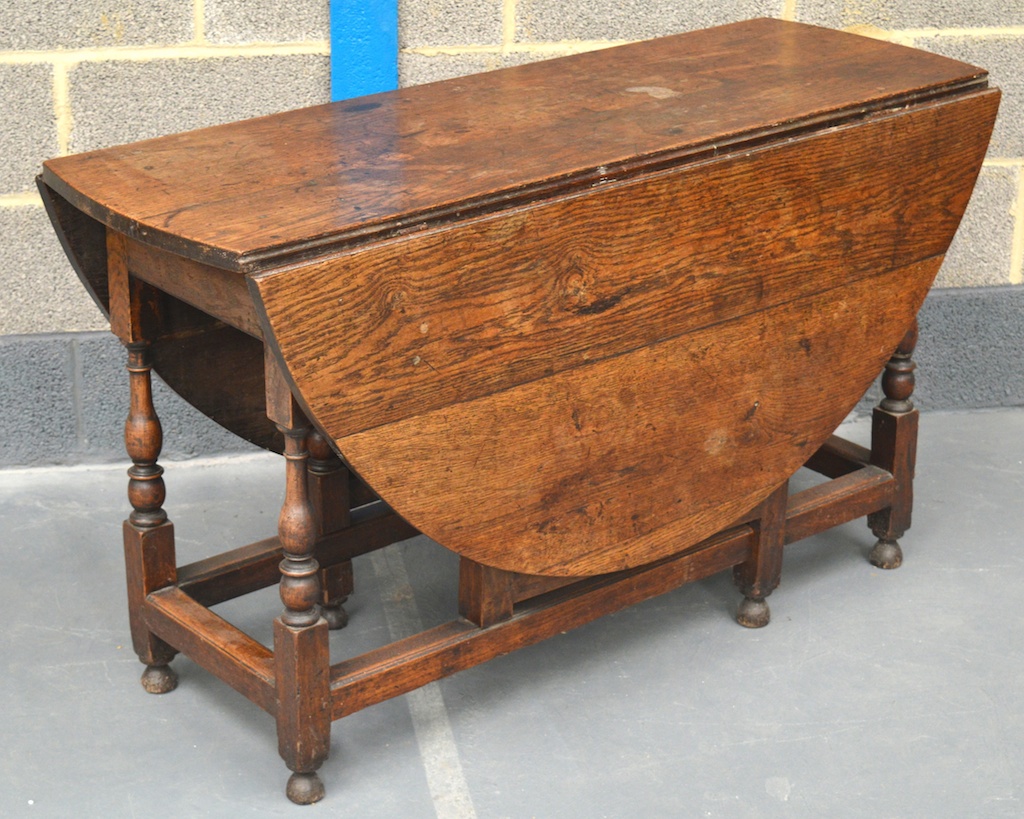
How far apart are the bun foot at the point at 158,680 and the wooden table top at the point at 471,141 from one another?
0.89 m

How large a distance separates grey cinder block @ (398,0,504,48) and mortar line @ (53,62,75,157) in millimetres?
746

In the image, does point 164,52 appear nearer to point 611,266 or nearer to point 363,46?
point 363,46

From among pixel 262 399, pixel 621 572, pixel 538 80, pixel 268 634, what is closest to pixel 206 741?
pixel 268 634

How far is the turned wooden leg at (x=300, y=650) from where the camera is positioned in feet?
7.40

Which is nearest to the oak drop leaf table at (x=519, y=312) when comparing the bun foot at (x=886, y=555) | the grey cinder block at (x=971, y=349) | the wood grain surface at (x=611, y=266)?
the wood grain surface at (x=611, y=266)

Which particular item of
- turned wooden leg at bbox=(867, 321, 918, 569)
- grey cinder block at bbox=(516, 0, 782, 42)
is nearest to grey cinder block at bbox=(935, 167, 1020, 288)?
grey cinder block at bbox=(516, 0, 782, 42)

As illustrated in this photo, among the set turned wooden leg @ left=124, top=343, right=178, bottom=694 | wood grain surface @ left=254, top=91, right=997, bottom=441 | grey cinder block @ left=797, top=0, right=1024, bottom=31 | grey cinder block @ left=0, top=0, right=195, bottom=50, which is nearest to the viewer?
wood grain surface @ left=254, top=91, right=997, bottom=441

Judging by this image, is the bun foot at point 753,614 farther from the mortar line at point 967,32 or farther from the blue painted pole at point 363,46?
the mortar line at point 967,32

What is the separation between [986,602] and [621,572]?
0.82m

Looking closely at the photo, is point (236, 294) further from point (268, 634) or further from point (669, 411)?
point (268, 634)

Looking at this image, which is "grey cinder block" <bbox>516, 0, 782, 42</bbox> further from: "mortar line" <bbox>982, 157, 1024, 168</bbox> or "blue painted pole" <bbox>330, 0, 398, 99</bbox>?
"mortar line" <bbox>982, 157, 1024, 168</bbox>

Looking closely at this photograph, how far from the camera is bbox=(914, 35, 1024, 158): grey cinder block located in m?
3.64

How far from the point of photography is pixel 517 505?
7.75 ft

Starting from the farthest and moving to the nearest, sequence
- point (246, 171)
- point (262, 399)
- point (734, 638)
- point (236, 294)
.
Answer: point (734, 638), point (262, 399), point (246, 171), point (236, 294)
